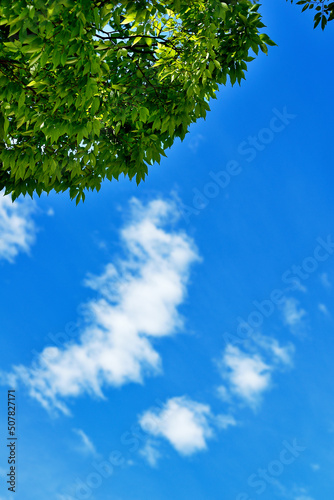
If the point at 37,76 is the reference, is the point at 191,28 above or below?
above

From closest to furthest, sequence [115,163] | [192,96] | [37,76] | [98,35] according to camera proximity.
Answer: [37,76], [98,35], [192,96], [115,163]

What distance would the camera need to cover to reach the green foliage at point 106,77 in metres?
5.38

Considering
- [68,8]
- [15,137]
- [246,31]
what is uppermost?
[246,31]

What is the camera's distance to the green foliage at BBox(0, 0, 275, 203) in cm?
538

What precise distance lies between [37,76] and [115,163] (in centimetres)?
228

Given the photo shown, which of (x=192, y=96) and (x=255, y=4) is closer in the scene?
(x=255, y=4)

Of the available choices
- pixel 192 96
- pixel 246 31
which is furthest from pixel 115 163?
pixel 246 31

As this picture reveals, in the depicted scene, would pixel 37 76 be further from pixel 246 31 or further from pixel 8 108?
pixel 246 31

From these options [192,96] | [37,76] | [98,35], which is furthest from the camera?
[192,96]

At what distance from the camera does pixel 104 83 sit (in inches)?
272

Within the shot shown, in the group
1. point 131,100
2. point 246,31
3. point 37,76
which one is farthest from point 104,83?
point 246,31

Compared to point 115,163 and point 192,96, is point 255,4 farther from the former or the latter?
point 115,163

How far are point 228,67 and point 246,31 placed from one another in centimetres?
61

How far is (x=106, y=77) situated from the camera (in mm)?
7207
